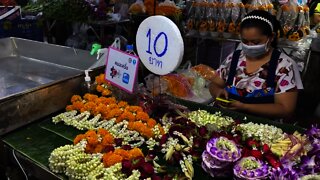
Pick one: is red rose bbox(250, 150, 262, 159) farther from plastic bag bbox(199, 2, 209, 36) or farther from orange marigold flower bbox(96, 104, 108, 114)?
plastic bag bbox(199, 2, 209, 36)

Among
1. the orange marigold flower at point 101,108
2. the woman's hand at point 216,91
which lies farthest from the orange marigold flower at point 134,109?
the woman's hand at point 216,91

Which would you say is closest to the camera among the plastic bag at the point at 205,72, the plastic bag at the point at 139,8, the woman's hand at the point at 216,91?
the woman's hand at the point at 216,91

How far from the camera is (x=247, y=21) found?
1801 millimetres

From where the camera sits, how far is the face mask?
5.83 feet

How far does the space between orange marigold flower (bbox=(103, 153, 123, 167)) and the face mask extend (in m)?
1.11

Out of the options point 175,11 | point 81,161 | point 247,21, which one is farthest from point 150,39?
point 175,11

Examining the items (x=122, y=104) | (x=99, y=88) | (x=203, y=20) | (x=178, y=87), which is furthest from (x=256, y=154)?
(x=203, y=20)

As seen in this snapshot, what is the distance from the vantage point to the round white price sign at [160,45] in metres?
1.21

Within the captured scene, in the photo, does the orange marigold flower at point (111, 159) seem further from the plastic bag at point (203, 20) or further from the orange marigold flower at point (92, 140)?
the plastic bag at point (203, 20)

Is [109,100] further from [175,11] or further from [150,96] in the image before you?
[175,11]

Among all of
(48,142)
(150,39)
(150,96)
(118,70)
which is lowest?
(48,142)

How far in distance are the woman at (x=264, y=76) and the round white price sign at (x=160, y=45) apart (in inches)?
25.4

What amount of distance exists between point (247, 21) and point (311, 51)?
1724mm

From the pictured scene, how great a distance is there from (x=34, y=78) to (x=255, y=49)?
1.39 metres
